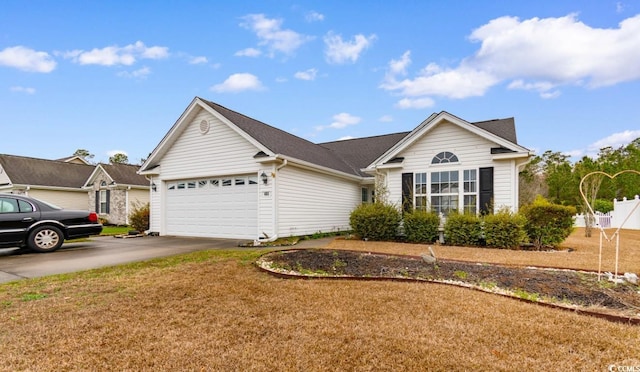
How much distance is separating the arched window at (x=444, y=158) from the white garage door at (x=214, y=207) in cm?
626

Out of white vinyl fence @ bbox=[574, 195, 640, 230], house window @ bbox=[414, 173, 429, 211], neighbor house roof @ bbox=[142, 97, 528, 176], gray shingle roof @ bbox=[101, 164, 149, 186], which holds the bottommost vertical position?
white vinyl fence @ bbox=[574, 195, 640, 230]

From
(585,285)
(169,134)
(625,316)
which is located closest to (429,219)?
(585,285)

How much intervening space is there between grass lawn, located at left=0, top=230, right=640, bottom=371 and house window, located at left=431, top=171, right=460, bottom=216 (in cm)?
697

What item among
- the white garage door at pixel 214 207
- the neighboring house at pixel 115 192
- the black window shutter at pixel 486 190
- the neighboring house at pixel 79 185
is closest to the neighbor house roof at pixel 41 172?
the neighboring house at pixel 79 185

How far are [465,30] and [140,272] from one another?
543 inches

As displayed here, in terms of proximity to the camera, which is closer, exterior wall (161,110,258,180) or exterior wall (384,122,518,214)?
exterior wall (384,122,518,214)

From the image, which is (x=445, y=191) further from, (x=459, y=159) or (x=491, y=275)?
(x=491, y=275)

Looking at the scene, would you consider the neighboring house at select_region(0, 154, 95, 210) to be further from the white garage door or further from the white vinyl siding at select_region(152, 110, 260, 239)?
the white garage door

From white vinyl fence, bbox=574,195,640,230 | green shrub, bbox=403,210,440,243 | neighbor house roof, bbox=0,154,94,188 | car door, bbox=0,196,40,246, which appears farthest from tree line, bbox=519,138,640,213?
neighbor house roof, bbox=0,154,94,188

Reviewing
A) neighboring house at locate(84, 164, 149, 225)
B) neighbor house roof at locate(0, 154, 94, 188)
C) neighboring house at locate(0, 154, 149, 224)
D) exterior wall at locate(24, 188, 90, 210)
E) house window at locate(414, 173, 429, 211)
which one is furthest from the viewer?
exterior wall at locate(24, 188, 90, 210)

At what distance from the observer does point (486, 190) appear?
10.6 m

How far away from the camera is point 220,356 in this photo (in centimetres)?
276

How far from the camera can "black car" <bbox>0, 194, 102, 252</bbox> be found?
8.46 meters

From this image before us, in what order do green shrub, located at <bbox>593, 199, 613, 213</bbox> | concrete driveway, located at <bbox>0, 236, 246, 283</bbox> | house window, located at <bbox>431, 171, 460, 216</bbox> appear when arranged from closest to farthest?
1. concrete driveway, located at <bbox>0, 236, 246, 283</bbox>
2. house window, located at <bbox>431, 171, 460, 216</bbox>
3. green shrub, located at <bbox>593, 199, 613, 213</bbox>
